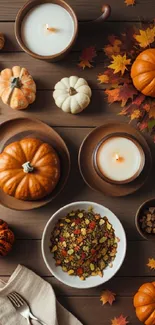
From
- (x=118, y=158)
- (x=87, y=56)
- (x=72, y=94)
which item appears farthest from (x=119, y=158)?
(x=87, y=56)

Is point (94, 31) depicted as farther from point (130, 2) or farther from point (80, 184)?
point (80, 184)

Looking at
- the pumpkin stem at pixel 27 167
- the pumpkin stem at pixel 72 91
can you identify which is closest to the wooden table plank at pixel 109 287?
the pumpkin stem at pixel 27 167

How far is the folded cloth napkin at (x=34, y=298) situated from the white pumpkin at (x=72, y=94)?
527mm

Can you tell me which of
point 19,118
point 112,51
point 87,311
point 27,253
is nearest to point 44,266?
point 27,253

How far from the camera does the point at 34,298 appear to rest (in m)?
1.69

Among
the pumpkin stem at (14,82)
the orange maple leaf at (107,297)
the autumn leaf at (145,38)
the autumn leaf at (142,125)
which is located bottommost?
the orange maple leaf at (107,297)

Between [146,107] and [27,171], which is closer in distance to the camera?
[27,171]

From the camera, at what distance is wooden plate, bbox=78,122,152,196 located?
5.57ft

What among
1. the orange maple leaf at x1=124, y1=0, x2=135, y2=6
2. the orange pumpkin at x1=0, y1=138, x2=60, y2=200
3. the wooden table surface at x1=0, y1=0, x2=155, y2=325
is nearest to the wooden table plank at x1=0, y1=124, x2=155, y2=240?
the wooden table surface at x1=0, y1=0, x2=155, y2=325

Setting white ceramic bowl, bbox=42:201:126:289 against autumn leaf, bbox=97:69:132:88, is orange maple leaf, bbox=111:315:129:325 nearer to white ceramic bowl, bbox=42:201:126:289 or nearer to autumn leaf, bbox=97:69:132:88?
white ceramic bowl, bbox=42:201:126:289

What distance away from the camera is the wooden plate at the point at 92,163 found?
170 centimetres

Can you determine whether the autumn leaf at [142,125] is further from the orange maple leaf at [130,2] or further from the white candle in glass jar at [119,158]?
the orange maple leaf at [130,2]

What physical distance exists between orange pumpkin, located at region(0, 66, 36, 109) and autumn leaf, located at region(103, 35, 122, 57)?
26cm

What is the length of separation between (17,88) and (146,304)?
77 centimetres
